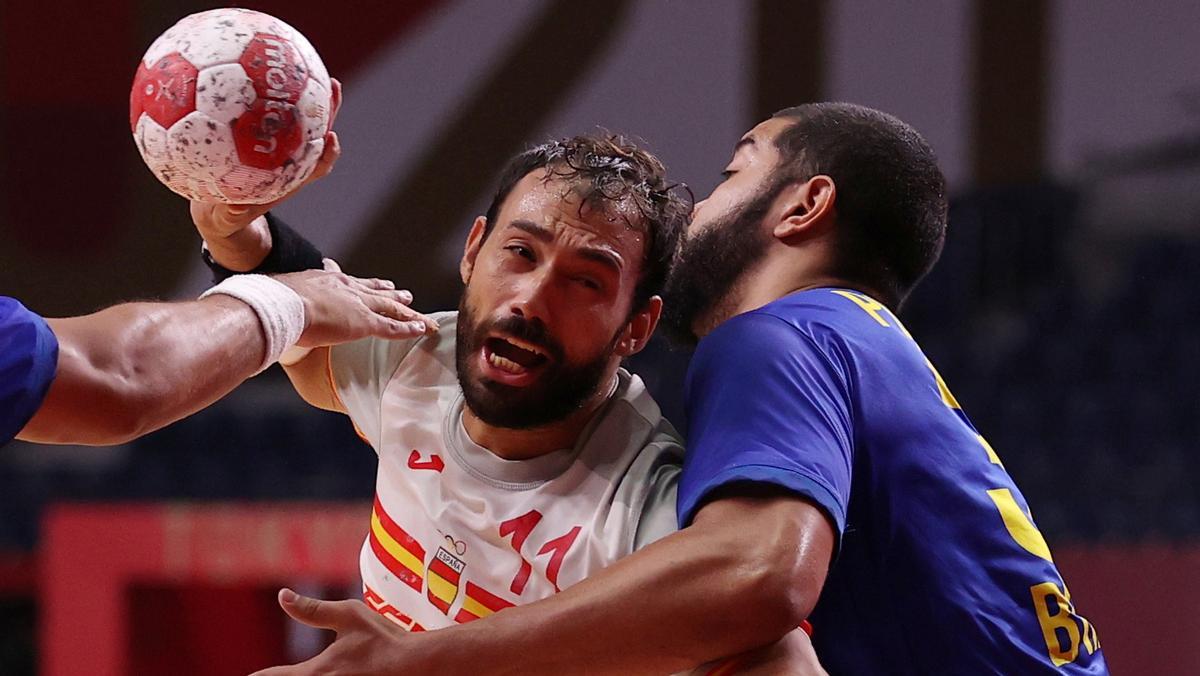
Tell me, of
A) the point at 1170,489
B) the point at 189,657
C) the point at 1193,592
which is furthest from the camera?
the point at 1170,489

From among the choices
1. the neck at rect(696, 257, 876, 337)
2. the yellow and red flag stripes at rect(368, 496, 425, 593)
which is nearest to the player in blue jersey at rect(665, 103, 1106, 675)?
the neck at rect(696, 257, 876, 337)

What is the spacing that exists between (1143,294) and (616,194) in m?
7.65

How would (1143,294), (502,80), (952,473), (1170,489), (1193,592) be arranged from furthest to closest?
(502,80)
(1143,294)
(1170,489)
(1193,592)
(952,473)

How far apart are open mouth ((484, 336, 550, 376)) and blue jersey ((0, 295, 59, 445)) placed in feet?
3.01

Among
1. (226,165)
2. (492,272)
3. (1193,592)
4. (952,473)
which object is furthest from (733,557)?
(1193,592)

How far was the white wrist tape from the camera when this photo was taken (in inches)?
94.3

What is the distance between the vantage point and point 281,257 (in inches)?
118

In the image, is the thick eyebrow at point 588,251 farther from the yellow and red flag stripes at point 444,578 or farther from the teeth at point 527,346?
the yellow and red flag stripes at point 444,578

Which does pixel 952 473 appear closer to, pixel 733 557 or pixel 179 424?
pixel 733 557

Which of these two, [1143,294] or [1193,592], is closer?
[1193,592]

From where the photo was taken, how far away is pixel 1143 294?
945 cm

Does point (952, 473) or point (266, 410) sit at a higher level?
point (952, 473)

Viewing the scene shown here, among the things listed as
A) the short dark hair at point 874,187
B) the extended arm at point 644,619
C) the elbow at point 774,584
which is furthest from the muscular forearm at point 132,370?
the short dark hair at point 874,187

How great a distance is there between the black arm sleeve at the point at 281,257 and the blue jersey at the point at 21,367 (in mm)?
949
